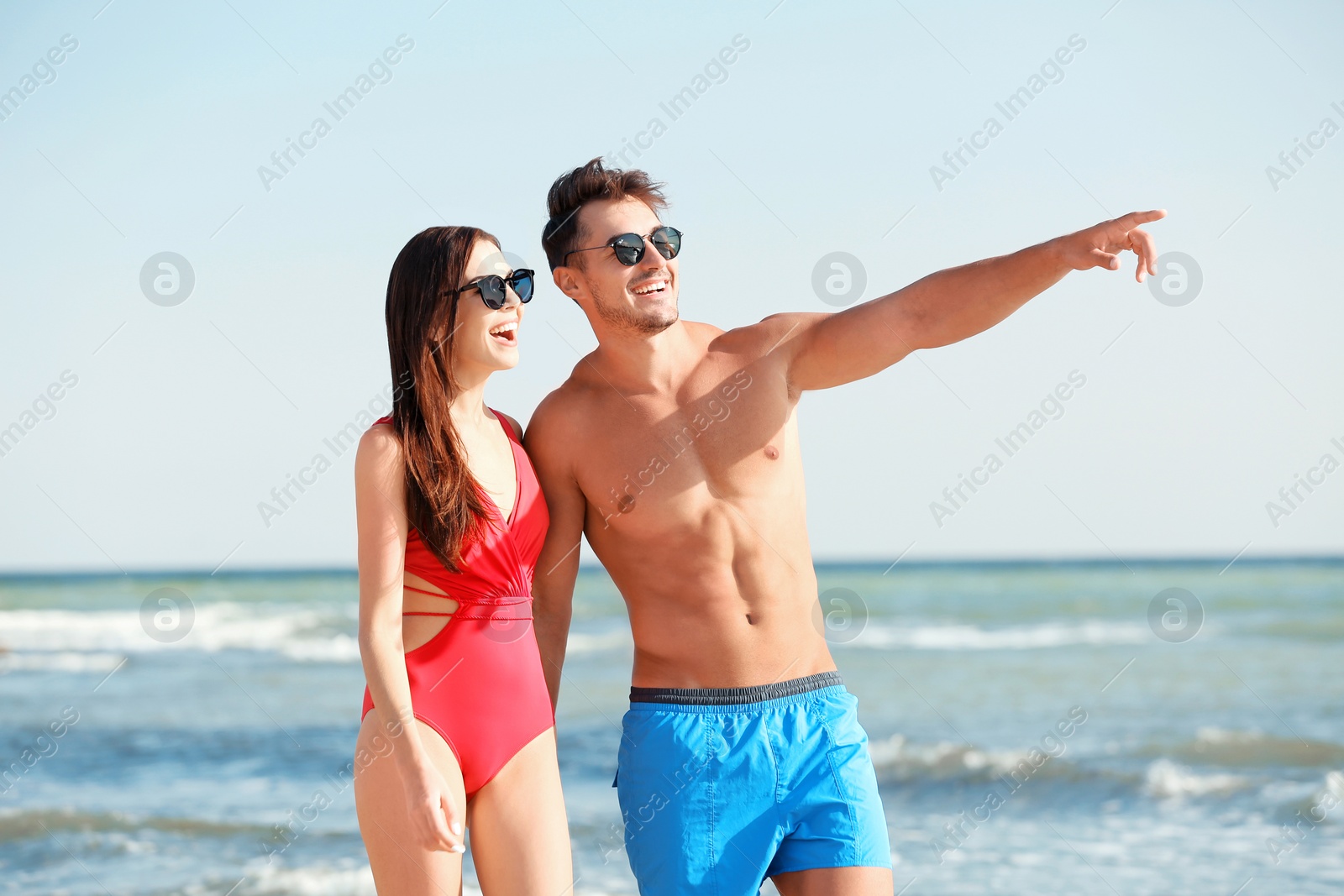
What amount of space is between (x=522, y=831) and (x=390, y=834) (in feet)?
1.02

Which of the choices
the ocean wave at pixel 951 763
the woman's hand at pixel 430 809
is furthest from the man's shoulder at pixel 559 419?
the ocean wave at pixel 951 763

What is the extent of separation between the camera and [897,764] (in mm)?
9203

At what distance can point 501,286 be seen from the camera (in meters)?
2.88

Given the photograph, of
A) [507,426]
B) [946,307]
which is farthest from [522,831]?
[946,307]

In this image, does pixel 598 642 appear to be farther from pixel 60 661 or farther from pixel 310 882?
pixel 310 882

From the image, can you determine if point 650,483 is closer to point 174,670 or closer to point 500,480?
point 500,480

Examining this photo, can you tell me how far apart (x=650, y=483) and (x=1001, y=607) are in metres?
18.1

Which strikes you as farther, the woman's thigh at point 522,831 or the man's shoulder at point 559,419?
the man's shoulder at point 559,419

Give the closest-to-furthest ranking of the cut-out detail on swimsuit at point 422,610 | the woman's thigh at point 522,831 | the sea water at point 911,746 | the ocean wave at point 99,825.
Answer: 1. the woman's thigh at point 522,831
2. the cut-out detail on swimsuit at point 422,610
3. the sea water at point 911,746
4. the ocean wave at point 99,825

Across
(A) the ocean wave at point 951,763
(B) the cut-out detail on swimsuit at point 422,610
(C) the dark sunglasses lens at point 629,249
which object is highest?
(C) the dark sunglasses lens at point 629,249

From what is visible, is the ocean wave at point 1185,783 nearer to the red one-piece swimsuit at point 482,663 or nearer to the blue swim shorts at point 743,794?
the blue swim shorts at point 743,794

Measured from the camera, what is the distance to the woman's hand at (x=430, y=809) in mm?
2490

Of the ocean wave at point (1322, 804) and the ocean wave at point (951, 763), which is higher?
the ocean wave at point (951, 763)

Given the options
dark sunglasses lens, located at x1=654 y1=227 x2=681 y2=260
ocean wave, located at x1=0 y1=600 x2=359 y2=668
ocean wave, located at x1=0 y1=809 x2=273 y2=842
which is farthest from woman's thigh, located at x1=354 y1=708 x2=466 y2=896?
ocean wave, located at x1=0 y1=600 x2=359 y2=668
